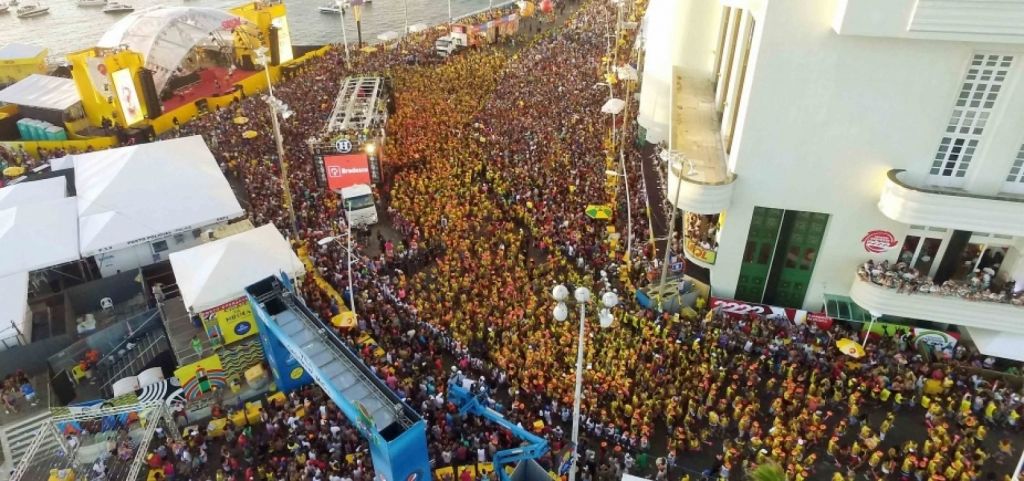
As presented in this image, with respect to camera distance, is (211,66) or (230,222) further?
(211,66)

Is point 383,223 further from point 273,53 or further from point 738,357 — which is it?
point 273,53

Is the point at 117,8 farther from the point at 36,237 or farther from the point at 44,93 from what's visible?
the point at 36,237

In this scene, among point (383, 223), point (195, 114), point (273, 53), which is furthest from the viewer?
point (273, 53)

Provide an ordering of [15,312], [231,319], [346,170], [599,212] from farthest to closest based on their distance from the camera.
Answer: [346,170] < [599,212] < [15,312] < [231,319]

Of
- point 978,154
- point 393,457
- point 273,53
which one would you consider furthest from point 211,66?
point 978,154

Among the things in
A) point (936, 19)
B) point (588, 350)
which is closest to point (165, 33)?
point (588, 350)

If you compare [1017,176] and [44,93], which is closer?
[1017,176]
